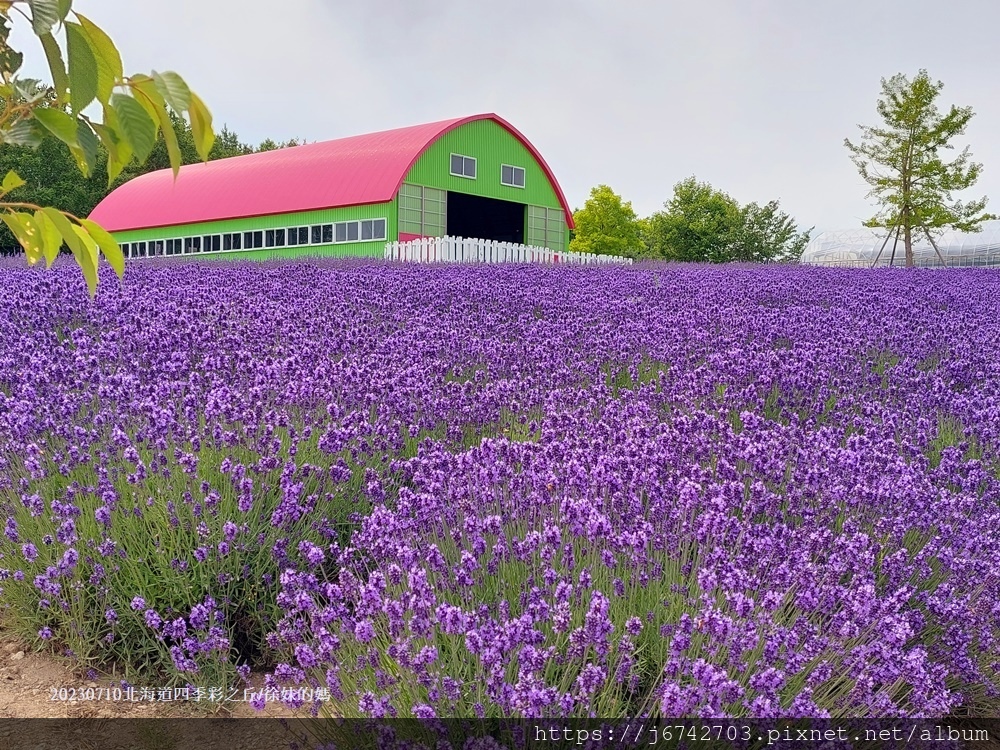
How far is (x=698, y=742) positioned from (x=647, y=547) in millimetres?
749

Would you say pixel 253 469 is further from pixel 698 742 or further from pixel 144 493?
pixel 698 742

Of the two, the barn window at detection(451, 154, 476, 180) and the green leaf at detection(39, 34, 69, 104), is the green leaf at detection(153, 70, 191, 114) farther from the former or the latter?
the barn window at detection(451, 154, 476, 180)

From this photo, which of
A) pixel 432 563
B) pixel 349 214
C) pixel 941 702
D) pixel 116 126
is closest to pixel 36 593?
pixel 432 563

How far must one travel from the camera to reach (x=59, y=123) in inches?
39.3

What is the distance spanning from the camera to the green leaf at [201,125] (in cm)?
94

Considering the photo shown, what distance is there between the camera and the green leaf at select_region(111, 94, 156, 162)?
0.97m

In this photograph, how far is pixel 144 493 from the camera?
3.20 meters

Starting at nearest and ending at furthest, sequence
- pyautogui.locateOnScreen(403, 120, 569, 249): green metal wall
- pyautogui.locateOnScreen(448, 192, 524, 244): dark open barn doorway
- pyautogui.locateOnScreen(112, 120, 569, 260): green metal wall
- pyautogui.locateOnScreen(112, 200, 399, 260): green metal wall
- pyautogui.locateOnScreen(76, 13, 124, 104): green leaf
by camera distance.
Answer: pyautogui.locateOnScreen(76, 13, 124, 104): green leaf
pyautogui.locateOnScreen(112, 200, 399, 260): green metal wall
pyautogui.locateOnScreen(112, 120, 569, 260): green metal wall
pyautogui.locateOnScreen(403, 120, 569, 249): green metal wall
pyautogui.locateOnScreen(448, 192, 524, 244): dark open barn doorway

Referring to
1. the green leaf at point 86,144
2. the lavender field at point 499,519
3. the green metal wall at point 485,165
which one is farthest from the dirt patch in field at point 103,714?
the green metal wall at point 485,165

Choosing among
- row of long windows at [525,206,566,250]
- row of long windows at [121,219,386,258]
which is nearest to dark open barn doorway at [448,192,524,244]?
row of long windows at [525,206,566,250]

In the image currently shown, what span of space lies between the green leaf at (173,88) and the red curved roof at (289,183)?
2359cm

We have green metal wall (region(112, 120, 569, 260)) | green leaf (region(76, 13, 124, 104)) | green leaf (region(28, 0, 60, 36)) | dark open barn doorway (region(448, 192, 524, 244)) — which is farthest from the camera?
dark open barn doorway (region(448, 192, 524, 244))

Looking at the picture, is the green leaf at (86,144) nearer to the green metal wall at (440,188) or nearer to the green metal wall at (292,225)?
the green metal wall at (292,225)

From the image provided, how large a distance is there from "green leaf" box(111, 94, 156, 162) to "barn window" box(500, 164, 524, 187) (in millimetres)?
28705
